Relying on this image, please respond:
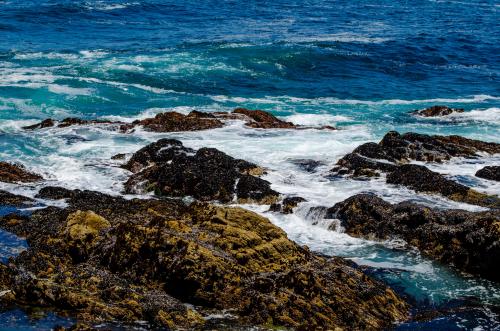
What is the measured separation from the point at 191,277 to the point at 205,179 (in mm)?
6275

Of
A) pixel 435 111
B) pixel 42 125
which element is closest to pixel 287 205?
pixel 42 125

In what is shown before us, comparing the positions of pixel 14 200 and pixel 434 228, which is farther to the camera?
pixel 14 200

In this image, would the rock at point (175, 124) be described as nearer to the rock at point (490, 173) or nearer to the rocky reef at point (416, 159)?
the rocky reef at point (416, 159)

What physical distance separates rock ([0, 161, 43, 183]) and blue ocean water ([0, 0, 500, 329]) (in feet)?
1.48

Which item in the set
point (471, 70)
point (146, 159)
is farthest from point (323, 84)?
point (146, 159)

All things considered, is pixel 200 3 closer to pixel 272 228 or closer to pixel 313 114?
pixel 313 114

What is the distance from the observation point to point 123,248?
9922 mm

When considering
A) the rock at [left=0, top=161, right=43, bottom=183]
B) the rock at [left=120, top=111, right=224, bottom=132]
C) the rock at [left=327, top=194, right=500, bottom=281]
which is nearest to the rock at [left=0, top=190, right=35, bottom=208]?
the rock at [left=0, top=161, right=43, bottom=183]

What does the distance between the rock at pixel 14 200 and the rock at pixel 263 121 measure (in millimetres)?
10877

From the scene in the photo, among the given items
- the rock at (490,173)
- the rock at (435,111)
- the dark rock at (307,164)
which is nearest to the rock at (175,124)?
the dark rock at (307,164)

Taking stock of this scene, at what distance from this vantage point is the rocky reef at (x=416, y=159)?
589 inches

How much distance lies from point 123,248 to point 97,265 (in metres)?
0.48

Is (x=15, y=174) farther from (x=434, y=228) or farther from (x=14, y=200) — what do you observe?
(x=434, y=228)

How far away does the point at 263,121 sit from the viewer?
24328 millimetres
